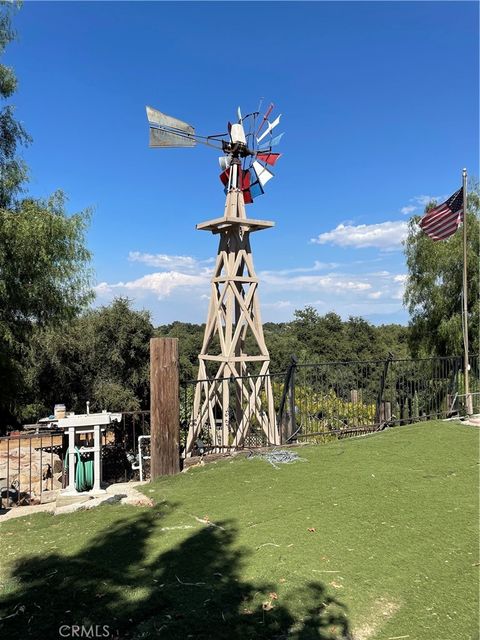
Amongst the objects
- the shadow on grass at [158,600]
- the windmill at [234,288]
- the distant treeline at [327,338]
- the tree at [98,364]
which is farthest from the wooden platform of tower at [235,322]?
the distant treeline at [327,338]

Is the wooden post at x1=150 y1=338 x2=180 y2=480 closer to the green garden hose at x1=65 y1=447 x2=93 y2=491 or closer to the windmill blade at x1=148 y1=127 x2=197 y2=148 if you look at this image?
the green garden hose at x1=65 y1=447 x2=93 y2=491

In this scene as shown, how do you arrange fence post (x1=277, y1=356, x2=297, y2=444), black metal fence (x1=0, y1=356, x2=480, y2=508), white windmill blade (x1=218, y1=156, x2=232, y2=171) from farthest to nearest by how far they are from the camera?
white windmill blade (x1=218, y1=156, x2=232, y2=171), black metal fence (x1=0, y1=356, x2=480, y2=508), fence post (x1=277, y1=356, x2=297, y2=444)

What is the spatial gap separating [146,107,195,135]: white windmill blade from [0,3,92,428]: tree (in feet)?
8.36

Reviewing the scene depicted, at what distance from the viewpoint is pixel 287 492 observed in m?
5.07

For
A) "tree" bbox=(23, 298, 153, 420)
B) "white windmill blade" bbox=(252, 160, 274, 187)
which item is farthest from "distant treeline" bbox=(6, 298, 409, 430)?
"white windmill blade" bbox=(252, 160, 274, 187)

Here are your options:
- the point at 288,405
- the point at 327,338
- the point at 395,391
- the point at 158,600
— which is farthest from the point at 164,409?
the point at 327,338

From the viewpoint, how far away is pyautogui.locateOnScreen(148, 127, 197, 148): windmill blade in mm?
10328

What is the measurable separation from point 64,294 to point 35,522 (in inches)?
245

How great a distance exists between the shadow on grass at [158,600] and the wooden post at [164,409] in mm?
2230

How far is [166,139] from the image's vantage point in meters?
10.5

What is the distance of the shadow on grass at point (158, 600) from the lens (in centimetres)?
269

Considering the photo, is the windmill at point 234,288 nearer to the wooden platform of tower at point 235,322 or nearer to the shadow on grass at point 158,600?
the wooden platform of tower at point 235,322

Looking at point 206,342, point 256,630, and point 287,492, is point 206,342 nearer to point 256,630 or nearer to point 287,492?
point 287,492

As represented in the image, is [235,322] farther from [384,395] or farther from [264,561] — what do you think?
[264,561]
